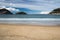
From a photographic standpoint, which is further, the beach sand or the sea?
the sea

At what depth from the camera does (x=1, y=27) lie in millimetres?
753

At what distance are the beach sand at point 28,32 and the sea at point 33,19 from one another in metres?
0.03

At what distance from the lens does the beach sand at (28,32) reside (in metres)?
0.67

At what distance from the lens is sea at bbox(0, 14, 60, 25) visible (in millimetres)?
768

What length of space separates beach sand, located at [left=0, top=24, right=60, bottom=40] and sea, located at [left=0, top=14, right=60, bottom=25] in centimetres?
3

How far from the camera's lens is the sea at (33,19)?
77cm

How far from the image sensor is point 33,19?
0.77 m

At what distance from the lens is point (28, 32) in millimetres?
707

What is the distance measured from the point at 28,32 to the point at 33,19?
11 cm

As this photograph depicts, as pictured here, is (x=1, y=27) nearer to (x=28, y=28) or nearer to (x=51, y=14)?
(x=28, y=28)

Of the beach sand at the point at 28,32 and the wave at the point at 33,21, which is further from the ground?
the wave at the point at 33,21

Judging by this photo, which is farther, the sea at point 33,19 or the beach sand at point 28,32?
the sea at point 33,19

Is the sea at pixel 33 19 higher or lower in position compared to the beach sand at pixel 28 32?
higher

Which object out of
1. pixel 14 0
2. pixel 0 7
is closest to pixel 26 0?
pixel 14 0
